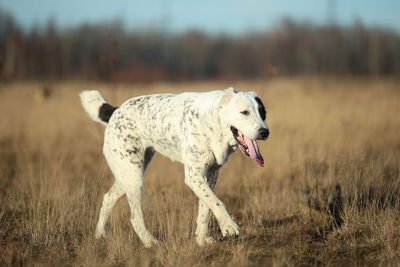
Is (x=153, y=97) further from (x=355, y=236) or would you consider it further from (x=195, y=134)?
(x=355, y=236)

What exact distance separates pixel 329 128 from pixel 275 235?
7.13 metres

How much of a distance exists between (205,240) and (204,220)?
23 centimetres

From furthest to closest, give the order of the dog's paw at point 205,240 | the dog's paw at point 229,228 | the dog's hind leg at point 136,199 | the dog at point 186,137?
the dog's hind leg at point 136,199
the dog's paw at point 205,240
the dog at point 186,137
the dog's paw at point 229,228

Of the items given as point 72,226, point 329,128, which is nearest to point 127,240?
point 72,226

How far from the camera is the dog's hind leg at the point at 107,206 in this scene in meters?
5.22

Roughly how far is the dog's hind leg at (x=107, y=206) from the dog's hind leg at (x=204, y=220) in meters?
1.18

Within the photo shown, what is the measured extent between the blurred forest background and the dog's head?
2743cm

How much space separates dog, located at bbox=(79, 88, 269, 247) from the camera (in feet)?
13.7

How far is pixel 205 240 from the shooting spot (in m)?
4.57

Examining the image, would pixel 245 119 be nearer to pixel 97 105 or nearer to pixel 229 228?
pixel 229 228

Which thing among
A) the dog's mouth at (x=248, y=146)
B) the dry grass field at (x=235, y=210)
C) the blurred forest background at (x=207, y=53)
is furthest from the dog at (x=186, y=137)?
Result: the blurred forest background at (x=207, y=53)

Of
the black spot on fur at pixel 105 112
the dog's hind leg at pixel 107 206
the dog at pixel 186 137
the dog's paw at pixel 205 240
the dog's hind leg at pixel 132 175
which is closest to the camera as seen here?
the dog at pixel 186 137

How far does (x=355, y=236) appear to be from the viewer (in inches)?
188

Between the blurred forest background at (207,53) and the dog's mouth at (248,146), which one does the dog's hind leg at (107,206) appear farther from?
the blurred forest background at (207,53)
